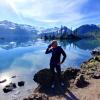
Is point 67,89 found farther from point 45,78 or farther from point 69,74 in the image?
point 69,74

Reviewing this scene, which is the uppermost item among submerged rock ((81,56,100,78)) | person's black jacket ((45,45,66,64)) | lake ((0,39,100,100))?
person's black jacket ((45,45,66,64))

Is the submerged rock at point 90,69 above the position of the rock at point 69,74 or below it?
below

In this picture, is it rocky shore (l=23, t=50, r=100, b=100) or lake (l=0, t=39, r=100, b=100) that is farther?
lake (l=0, t=39, r=100, b=100)

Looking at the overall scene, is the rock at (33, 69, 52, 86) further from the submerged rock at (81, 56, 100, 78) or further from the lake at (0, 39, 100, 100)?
the submerged rock at (81, 56, 100, 78)

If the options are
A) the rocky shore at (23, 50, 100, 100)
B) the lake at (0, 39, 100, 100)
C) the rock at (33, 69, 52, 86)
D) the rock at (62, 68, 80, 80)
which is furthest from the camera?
the lake at (0, 39, 100, 100)

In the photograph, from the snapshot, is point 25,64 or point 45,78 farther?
point 25,64

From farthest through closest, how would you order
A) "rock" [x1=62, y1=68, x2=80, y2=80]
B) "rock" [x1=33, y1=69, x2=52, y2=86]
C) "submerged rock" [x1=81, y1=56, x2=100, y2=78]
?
"submerged rock" [x1=81, y1=56, x2=100, y2=78]
"rock" [x1=62, y1=68, x2=80, y2=80]
"rock" [x1=33, y1=69, x2=52, y2=86]

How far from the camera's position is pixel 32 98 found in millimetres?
15375

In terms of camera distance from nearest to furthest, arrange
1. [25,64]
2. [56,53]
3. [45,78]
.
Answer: [56,53] → [45,78] → [25,64]

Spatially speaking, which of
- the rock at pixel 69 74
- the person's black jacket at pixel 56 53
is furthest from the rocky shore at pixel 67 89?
the person's black jacket at pixel 56 53

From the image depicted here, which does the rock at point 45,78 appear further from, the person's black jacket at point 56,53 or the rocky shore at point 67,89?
the person's black jacket at point 56,53

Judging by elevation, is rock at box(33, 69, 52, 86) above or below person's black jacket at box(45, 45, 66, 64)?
below

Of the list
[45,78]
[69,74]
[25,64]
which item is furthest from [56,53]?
[25,64]

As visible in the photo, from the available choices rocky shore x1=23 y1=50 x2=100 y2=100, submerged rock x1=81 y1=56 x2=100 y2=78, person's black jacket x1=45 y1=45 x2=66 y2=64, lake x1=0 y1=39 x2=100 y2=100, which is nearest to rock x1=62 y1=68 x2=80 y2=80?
rocky shore x1=23 y1=50 x2=100 y2=100
